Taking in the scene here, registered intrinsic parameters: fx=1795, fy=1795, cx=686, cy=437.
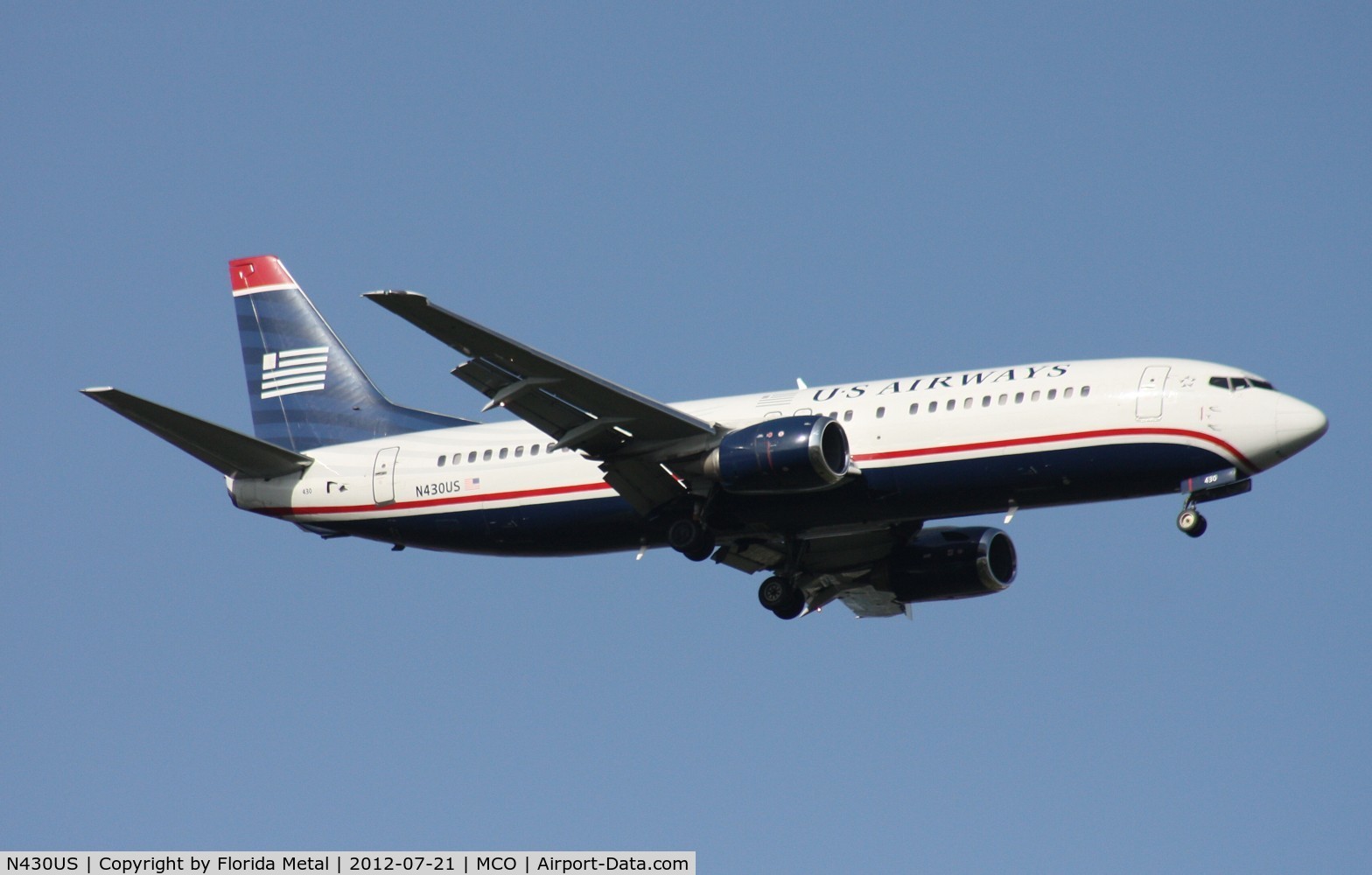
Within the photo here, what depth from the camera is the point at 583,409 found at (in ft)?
113

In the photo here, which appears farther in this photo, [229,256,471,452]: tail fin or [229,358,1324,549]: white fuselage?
[229,256,471,452]: tail fin

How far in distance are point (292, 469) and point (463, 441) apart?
4070 mm

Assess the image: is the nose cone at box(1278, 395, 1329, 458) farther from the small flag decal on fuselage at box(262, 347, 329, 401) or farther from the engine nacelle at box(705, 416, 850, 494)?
the small flag decal on fuselage at box(262, 347, 329, 401)

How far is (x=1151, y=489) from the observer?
1293 inches

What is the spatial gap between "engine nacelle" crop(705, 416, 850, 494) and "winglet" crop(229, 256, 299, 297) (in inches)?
583

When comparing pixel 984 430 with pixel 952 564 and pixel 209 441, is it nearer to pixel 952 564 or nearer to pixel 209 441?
pixel 952 564

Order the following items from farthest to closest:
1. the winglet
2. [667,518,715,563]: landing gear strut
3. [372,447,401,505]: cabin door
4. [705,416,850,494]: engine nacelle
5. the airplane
→ the winglet, [372,447,401,505]: cabin door, [667,518,715,563]: landing gear strut, [705,416,850,494]: engine nacelle, the airplane

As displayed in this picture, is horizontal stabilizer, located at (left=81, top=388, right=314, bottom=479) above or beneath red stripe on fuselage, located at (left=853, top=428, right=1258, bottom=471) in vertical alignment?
above

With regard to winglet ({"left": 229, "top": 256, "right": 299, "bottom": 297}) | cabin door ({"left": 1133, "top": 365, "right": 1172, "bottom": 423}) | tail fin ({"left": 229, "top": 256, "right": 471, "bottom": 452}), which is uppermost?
winglet ({"left": 229, "top": 256, "right": 299, "bottom": 297})

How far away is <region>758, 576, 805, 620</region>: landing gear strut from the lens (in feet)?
126

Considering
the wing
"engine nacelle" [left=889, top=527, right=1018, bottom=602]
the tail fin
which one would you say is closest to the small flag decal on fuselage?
the tail fin

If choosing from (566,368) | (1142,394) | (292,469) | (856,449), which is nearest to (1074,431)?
(1142,394)

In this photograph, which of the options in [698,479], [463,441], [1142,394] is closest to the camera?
[1142,394]

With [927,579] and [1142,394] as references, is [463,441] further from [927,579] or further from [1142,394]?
[1142,394]
